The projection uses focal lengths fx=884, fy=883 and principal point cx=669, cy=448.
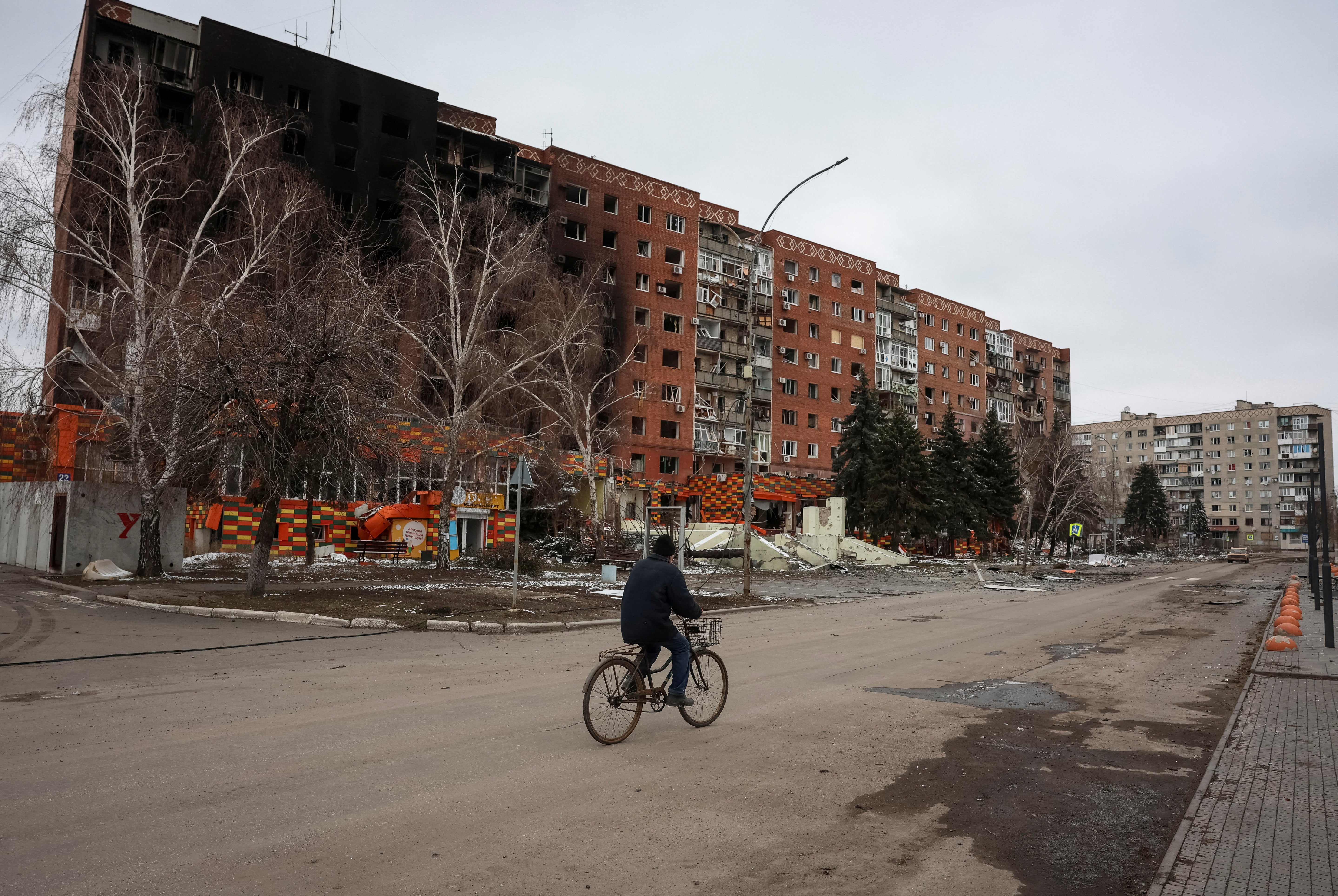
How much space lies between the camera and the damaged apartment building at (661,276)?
47281mm

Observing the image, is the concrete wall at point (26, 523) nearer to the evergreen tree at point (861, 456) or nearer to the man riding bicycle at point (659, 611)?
the man riding bicycle at point (659, 611)

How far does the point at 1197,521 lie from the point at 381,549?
387 feet

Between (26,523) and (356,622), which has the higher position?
(26,523)

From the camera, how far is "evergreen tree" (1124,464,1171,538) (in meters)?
103

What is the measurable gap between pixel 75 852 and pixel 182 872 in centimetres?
68

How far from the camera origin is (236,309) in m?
22.1

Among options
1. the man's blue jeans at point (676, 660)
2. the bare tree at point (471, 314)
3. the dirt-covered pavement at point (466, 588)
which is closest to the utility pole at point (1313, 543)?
the dirt-covered pavement at point (466, 588)

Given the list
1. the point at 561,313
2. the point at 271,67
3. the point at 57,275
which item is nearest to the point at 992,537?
the point at 561,313

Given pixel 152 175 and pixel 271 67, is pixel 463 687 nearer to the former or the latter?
pixel 152 175

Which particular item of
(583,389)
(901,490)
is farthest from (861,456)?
(583,389)

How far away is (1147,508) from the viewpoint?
339 feet

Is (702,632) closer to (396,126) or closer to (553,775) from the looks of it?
(553,775)

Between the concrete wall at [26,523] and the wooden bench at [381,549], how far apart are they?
9.25 m

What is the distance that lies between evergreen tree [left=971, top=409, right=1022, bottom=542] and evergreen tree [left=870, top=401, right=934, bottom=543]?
1228 cm
